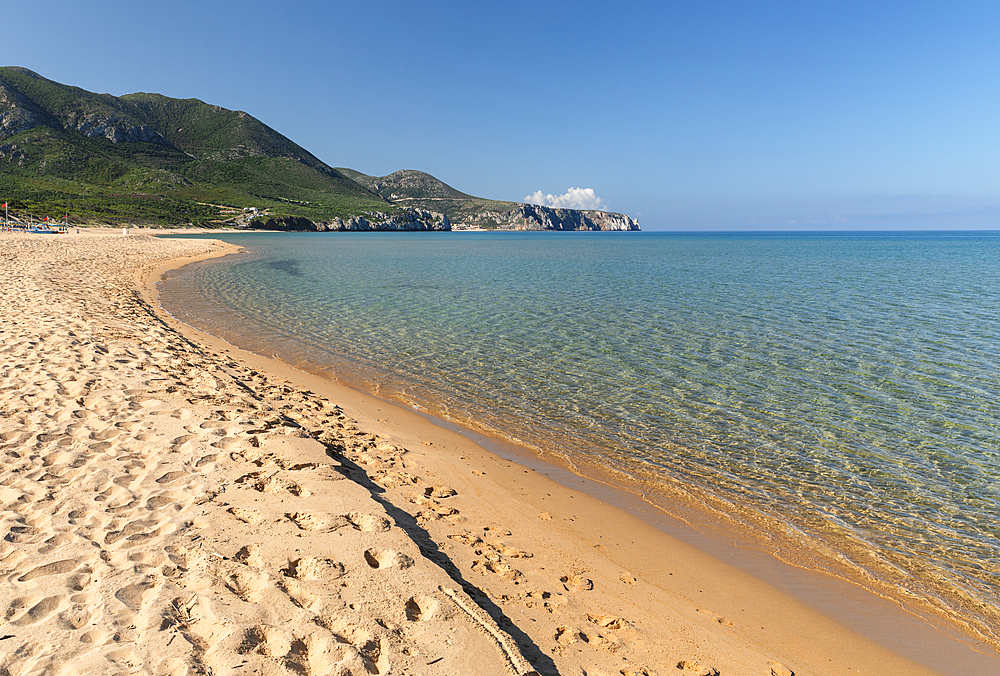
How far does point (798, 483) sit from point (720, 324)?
13.6 m

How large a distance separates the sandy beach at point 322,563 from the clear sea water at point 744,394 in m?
1.70

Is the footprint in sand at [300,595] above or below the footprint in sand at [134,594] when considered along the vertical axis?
below

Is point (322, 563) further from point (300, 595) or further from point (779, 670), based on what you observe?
point (779, 670)

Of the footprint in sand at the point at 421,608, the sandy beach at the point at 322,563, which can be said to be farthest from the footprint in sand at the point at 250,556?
the footprint in sand at the point at 421,608

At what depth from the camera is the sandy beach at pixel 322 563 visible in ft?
12.6

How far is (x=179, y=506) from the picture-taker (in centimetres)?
570

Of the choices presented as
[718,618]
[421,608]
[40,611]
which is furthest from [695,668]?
[40,611]

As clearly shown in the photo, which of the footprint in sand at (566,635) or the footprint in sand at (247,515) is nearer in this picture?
the footprint in sand at (566,635)

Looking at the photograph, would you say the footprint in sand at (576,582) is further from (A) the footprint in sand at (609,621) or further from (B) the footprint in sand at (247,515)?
(B) the footprint in sand at (247,515)

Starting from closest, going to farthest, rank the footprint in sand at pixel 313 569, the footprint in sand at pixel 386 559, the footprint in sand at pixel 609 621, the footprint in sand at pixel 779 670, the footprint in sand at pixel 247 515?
the footprint in sand at pixel 779 670, the footprint in sand at pixel 313 569, the footprint in sand at pixel 609 621, the footprint in sand at pixel 386 559, the footprint in sand at pixel 247 515

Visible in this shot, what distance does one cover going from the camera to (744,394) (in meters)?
12.3

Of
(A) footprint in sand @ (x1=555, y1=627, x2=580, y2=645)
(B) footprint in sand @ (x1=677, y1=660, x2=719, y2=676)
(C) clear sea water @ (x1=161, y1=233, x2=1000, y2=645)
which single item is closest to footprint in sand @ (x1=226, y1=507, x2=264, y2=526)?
(A) footprint in sand @ (x1=555, y1=627, x2=580, y2=645)

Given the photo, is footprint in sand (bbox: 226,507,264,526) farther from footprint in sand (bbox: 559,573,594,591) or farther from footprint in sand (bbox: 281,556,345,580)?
footprint in sand (bbox: 559,573,594,591)

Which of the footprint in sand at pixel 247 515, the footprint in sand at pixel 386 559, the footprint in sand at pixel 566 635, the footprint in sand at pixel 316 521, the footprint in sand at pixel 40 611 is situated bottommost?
the footprint in sand at pixel 566 635
